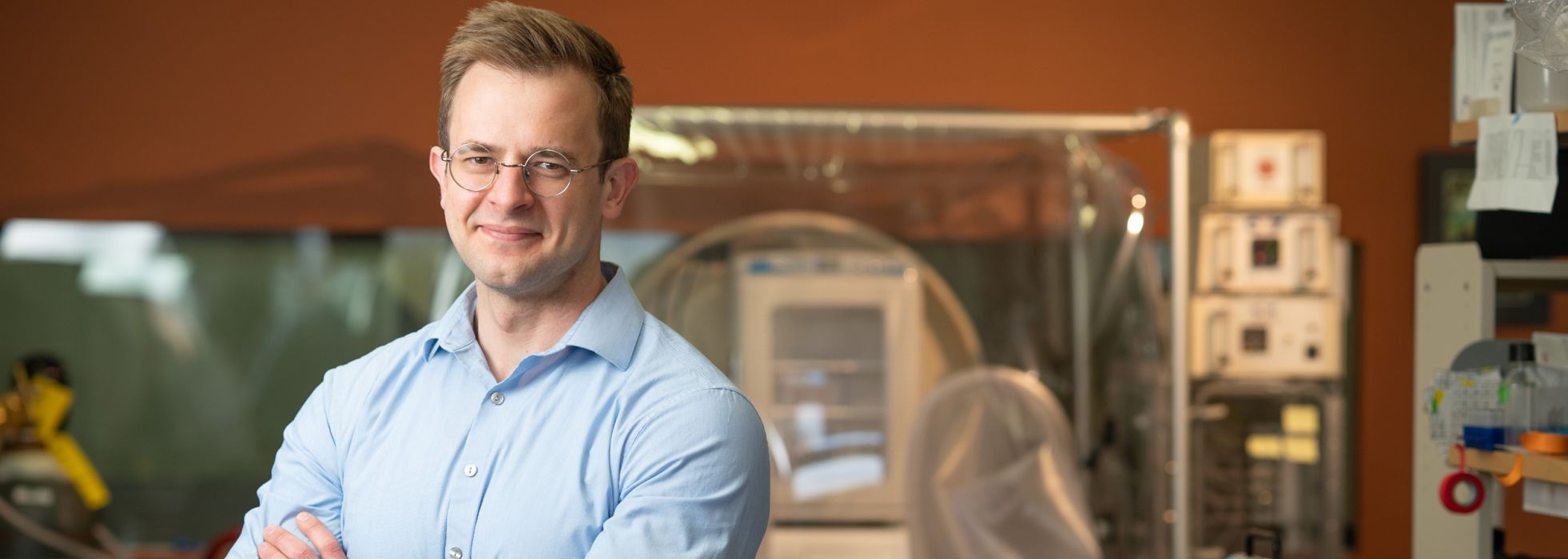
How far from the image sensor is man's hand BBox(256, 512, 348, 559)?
54.1 inches

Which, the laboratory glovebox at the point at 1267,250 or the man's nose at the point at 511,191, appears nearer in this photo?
the man's nose at the point at 511,191

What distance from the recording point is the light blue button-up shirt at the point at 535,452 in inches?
50.3

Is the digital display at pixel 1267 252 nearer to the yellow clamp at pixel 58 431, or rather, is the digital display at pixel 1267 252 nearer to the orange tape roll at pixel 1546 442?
the orange tape roll at pixel 1546 442

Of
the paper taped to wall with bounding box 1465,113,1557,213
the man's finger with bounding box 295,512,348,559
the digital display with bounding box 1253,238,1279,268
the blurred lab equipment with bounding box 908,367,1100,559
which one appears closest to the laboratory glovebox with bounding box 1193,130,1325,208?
the digital display with bounding box 1253,238,1279,268

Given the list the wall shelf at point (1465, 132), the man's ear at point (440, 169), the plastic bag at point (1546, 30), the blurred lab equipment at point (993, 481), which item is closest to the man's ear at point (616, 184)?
the man's ear at point (440, 169)

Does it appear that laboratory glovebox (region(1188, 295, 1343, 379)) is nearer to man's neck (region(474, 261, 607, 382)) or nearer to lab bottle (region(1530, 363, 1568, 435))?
lab bottle (region(1530, 363, 1568, 435))

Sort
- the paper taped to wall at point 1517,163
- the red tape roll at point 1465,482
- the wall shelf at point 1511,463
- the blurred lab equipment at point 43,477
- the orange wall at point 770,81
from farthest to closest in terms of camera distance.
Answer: the orange wall at point 770,81
the blurred lab equipment at point 43,477
the red tape roll at point 1465,482
the paper taped to wall at point 1517,163
the wall shelf at point 1511,463

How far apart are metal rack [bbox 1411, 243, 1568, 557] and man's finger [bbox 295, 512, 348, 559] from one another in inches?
63.4

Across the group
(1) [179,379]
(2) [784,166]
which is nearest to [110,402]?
(1) [179,379]

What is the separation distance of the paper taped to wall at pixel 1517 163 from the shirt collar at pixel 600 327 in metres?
1.28

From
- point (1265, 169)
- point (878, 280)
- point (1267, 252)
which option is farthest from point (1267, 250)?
point (878, 280)

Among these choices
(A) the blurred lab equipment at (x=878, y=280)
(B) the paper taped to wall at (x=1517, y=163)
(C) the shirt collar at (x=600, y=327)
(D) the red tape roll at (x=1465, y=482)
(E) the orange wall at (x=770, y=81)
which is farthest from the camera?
(E) the orange wall at (x=770, y=81)

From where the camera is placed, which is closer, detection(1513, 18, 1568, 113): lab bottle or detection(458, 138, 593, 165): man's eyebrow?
detection(458, 138, 593, 165): man's eyebrow

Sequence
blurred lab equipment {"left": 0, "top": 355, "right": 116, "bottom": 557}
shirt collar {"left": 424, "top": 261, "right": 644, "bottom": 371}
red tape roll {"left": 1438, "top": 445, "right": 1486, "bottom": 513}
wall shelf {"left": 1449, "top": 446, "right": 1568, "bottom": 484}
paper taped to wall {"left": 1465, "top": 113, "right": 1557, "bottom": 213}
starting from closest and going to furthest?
shirt collar {"left": 424, "top": 261, "right": 644, "bottom": 371} < wall shelf {"left": 1449, "top": 446, "right": 1568, "bottom": 484} < paper taped to wall {"left": 1465, "top": 113, "right": 1557, "bottom": 213} < red tape roll {"left": 1438, "top": 445, "right": 1486, "bottom": 513} < blurred lab equipment {"left": 0, "top": 355, "right": 116, "bottom": 557}
